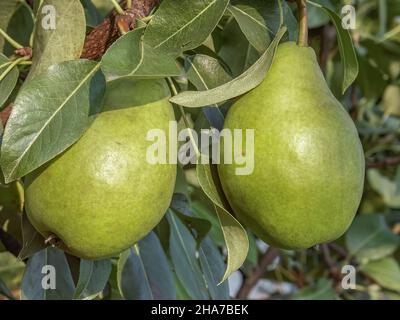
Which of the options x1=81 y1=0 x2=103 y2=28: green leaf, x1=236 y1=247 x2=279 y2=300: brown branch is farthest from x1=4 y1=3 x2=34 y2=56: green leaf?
x1=236 y1=247 x2=279 y2=300: brown branch

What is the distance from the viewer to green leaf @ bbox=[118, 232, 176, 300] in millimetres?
1370

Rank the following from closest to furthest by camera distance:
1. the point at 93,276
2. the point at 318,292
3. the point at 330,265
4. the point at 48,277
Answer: the point at 93,276, the point at 48,277, the point at 318,292, the point at 330,265

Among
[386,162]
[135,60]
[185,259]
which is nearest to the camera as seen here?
[135,60]

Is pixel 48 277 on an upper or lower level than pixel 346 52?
lower

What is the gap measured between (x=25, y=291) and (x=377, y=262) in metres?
1.46

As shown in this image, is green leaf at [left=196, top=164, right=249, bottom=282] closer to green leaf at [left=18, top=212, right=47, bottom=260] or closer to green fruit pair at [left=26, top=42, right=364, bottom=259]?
green fruit pair at [left=26, top=42, right=364, bottom=259]

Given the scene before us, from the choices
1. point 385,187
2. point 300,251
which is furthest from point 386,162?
point 300,251

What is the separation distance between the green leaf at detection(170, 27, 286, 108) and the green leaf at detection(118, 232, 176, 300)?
1.49 feet

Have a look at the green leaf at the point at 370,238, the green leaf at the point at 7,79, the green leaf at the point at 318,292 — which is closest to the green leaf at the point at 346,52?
the green leaf at the point at 7,79

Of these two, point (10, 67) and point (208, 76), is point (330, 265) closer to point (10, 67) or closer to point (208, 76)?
point (208, 76)

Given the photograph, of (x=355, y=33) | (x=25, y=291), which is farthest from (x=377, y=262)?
(x=25, y=291)

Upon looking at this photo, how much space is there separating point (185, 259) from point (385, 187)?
4.09ft

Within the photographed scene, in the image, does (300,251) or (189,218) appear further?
(300,251)

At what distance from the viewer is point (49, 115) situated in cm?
97
